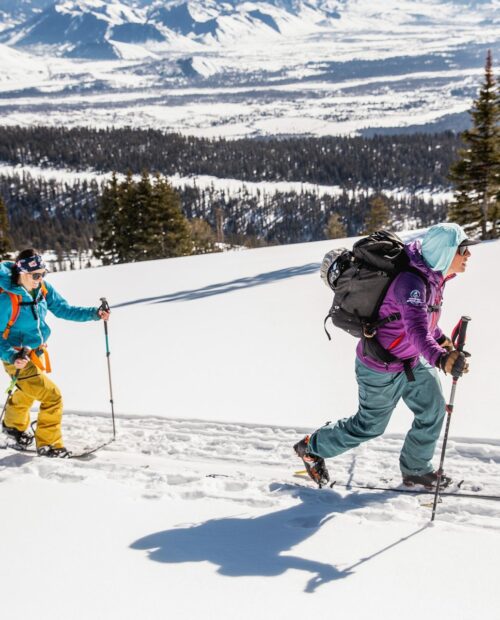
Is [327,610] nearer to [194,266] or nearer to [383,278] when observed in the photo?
[383,278]

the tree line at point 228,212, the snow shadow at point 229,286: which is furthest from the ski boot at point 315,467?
the tree line at point 228,212

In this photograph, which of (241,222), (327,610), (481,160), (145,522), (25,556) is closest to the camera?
(327,610)

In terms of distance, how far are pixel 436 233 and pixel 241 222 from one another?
14781 centimetres

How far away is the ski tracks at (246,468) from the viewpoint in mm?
4598

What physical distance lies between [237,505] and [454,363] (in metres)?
1.99

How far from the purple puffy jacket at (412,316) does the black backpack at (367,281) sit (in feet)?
0.14

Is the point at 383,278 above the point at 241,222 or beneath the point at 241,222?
above

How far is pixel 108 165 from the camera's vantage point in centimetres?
19362

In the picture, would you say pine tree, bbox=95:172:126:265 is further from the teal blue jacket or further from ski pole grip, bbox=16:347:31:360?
ski pole grip, bbox=16:347:31:360

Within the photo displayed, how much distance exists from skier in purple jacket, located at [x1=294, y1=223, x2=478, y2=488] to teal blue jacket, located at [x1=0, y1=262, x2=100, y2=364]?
263 cm

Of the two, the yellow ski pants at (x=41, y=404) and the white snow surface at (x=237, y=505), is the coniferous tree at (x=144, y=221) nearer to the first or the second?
the white snow surface at (x=237, y=505)

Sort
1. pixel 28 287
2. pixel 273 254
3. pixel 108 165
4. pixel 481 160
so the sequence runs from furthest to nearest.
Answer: pixel 108 165, pixel 481 160, pixel 273 254, pixel 28 287

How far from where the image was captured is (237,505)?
469 cm

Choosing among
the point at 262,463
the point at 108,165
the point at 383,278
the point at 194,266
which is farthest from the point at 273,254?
the point at 108,165
